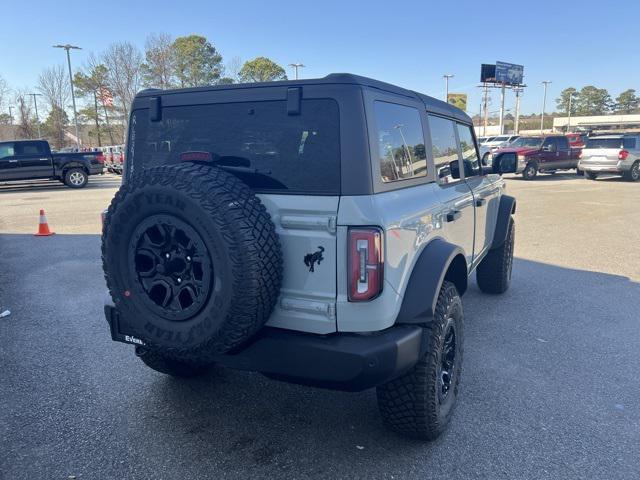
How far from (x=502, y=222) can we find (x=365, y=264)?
10.8 ft

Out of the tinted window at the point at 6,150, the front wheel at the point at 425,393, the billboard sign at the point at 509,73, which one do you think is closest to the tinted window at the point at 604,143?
the front wheel at the point at 425,393

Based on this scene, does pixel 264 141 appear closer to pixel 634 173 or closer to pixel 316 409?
pixel 316 409

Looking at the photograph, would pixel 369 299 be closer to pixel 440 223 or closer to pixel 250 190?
pixel 250 190

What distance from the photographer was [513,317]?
4.77 meters

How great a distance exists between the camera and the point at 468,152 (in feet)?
14.5

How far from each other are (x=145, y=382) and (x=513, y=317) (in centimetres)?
345

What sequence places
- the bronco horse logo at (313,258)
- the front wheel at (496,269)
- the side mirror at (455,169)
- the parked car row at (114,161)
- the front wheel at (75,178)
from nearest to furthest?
the bronco horse logo at (313,258)
the side mirror at (455,169)
the front wheel at (496,269)
the front wheel at (75,178)
the parked car row at (114,161)

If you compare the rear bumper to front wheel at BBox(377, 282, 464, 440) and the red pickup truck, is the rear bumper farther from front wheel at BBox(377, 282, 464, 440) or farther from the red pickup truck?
the red pickup truck

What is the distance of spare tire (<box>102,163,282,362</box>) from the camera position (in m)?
2.16

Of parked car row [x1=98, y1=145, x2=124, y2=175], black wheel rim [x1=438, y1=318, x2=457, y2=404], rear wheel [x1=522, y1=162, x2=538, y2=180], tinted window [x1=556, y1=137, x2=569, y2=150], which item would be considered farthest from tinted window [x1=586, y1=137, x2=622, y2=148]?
parked car row [x1=98, y1=145, x2=124, y2=175]

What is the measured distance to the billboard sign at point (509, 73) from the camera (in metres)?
59.9

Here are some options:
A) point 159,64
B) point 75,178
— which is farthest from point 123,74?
point 75,178

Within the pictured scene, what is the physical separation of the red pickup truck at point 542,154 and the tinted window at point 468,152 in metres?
16.9

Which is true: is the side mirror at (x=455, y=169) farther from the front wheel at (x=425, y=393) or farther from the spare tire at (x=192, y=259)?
the spare tire at (x=192, y=259)
